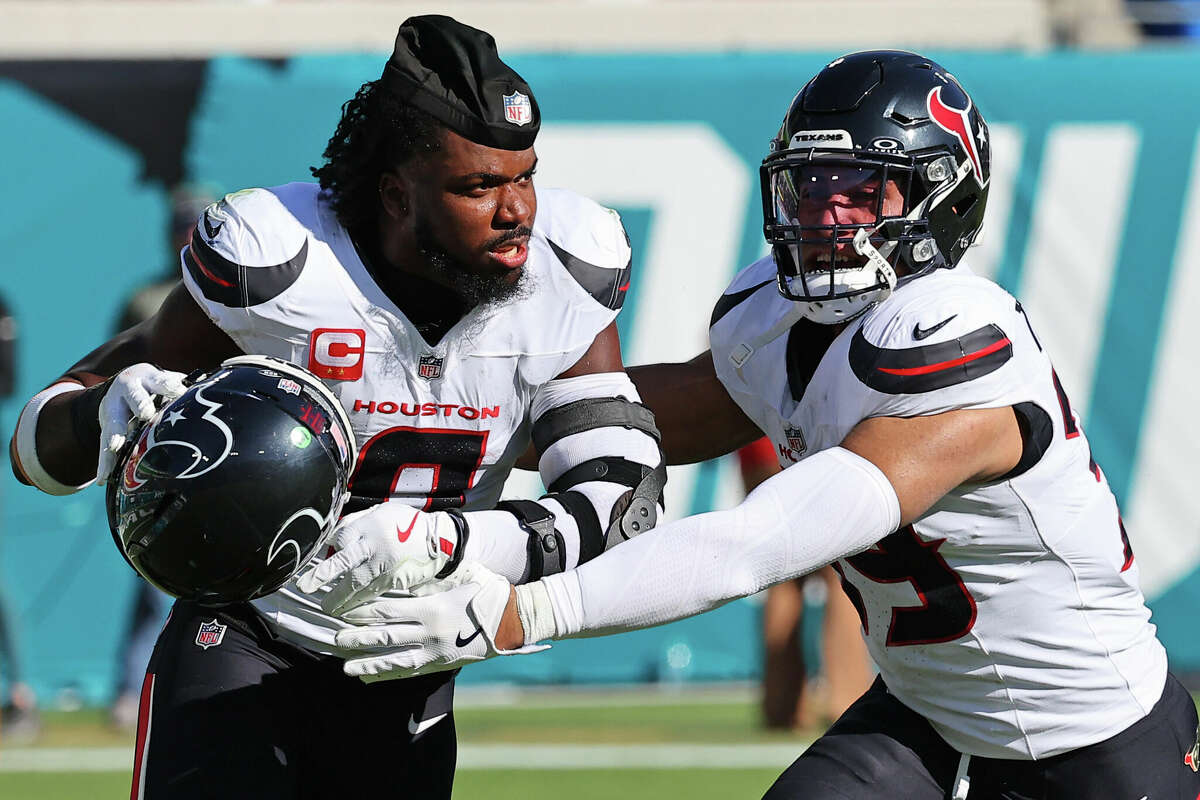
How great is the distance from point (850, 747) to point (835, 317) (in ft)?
2.42

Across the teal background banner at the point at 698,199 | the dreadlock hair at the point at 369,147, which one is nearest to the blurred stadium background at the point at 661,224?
the teal background banner at the point at 698,199

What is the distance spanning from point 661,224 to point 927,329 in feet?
15.9

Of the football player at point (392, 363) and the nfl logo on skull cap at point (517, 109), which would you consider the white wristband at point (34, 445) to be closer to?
the football player at point (392, 363)

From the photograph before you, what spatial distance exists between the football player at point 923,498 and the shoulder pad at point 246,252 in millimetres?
799

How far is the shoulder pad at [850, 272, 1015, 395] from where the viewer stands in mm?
2408

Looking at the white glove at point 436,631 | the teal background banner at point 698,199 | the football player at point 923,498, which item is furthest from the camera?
the teal background banner at point 698,199

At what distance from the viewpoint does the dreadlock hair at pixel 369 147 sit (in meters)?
2.89

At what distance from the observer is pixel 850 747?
2.74 m

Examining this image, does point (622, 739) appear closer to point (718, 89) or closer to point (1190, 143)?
point (718, 89)

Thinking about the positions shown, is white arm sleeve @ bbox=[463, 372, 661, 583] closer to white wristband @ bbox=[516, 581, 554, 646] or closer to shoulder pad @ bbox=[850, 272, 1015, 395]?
white wristband @ bbox=[516, 581, 554, 646]

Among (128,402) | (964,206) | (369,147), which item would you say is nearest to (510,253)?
(369,147)

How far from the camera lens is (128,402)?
262cm

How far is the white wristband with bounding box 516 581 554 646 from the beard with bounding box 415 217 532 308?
2.75ft

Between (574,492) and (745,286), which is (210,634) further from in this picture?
(745,286)
